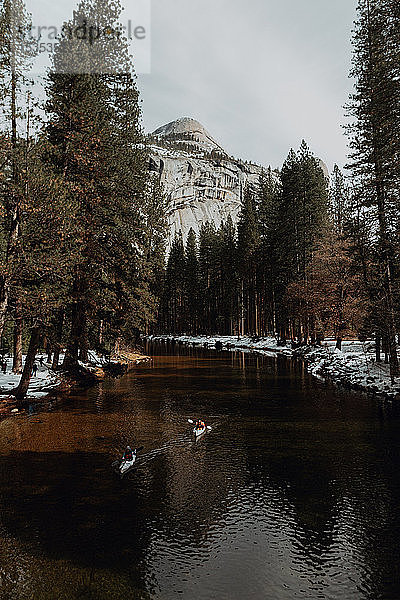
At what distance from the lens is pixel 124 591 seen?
5.89 meters

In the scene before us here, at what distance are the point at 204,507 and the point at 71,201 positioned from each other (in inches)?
531

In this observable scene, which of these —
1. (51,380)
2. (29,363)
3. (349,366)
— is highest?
(29,363)

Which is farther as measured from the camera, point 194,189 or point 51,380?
point 194,189

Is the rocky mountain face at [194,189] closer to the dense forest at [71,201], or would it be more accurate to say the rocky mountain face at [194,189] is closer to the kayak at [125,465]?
the dense forest at [71,201]

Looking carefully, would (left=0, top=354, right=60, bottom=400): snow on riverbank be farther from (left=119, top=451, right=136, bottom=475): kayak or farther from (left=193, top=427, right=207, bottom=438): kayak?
(left=119, top=451, right=136, bottom=475): kayak

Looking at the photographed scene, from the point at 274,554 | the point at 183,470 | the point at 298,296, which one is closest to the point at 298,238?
the point at 298,296

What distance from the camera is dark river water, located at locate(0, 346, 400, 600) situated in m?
6.20

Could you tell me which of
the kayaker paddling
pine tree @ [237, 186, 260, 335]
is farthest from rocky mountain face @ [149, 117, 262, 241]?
the kayaker paddling

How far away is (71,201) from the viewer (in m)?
17.7

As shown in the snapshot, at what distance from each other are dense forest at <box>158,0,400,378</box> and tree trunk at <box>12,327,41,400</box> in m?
15.5

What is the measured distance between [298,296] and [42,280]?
85.8ft

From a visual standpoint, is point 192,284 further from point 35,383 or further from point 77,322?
point 35,383

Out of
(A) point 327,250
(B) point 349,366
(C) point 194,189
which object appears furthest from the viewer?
(C) point 194,189

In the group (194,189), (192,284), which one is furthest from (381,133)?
(194,189)
